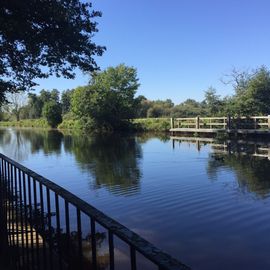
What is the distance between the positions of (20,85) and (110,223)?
724cm

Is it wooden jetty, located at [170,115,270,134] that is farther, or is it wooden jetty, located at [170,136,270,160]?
wooden jetty, located at [170,115,270,134]

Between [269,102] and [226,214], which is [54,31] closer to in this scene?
[226,214]

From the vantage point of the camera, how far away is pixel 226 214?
8.59m

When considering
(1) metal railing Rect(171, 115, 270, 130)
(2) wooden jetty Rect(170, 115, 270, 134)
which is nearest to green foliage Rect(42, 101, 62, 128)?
(2) wooden jetty Rect(170, 115, 270, 134)

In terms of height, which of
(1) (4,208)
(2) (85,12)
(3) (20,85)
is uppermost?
(2) (85,12)

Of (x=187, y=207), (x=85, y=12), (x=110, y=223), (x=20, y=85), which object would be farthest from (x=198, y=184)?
(x=110, y=223)

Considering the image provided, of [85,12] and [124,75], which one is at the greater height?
[124,75]

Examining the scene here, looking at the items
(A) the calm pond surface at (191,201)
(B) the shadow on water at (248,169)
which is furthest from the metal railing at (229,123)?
(A) the calm pond surface at (191,201)

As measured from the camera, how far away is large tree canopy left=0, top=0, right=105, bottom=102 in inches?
232

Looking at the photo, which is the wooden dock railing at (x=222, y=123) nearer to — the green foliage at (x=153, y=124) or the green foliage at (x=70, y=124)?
the green foliage at (x=153, y=124)

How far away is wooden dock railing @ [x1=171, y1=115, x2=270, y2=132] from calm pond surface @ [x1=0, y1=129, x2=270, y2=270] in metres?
13.4

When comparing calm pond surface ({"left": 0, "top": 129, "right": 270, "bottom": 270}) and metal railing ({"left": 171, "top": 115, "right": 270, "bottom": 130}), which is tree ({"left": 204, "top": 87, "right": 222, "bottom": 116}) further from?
calm pond surface ({"left": 0, "top": 129, "right": 270, "bottom": 270})

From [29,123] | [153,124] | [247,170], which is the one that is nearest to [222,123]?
[153,124]

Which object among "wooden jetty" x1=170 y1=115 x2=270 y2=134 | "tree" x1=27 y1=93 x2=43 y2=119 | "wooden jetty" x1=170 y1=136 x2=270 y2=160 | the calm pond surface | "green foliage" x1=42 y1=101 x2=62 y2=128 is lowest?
the calm pond surface
